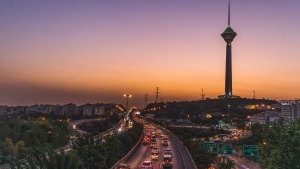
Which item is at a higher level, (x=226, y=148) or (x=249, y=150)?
(x=249, y=150)

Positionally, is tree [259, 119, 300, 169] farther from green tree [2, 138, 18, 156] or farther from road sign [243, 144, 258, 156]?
green tree [2, 138, 18, 156]

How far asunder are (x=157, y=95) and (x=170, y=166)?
15011cm

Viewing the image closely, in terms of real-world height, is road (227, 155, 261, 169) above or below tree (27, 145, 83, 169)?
below

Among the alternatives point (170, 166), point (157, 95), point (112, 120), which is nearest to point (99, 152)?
point (170, 166)

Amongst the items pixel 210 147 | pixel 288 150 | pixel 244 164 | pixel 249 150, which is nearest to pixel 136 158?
pixel 210 147

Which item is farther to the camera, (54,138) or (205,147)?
(54,138)

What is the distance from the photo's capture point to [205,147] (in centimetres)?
4722

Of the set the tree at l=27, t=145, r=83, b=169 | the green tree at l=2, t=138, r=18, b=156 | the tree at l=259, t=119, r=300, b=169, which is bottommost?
the green tree at l=2, t=138, r=18, b=156

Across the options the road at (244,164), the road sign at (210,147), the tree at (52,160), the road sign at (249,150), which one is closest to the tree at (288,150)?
the tree at (52,160)

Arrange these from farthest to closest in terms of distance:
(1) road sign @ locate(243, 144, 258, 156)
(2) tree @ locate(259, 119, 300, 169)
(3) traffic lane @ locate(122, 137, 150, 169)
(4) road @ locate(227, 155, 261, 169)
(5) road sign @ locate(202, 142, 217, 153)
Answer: (4) road @ locate(227, 155, 261, 169) < (5) road sign @ locate(202, 142, 217, 153) < (3) traffic lane @ locate(122, 137, 150, 169) < (1) road sign @ locate(243, 144, 258, 156) < (2) tree @ locate(259, 119, 300, 169)

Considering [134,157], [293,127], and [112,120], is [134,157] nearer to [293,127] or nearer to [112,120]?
[293,127]

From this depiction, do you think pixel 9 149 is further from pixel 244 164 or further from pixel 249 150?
pixel 244 164

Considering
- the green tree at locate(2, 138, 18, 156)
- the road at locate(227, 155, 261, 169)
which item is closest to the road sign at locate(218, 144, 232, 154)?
the road at locate(227, 155, 261, 169)

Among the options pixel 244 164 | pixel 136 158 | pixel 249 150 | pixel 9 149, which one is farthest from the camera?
pixel 244 164
